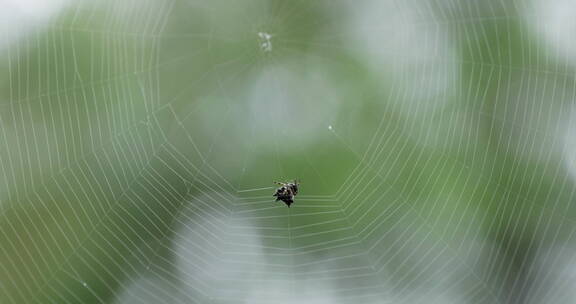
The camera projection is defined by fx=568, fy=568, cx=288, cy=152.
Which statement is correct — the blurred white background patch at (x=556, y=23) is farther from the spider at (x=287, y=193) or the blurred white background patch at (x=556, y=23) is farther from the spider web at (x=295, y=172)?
the spider at (x=287, y=193)

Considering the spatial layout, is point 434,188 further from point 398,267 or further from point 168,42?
point 168,42

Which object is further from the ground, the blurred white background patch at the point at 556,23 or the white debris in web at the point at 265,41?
the white debris in web at the point at 265,41

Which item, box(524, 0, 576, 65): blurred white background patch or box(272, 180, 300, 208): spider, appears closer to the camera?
box(272, 180, 300, 208): spider

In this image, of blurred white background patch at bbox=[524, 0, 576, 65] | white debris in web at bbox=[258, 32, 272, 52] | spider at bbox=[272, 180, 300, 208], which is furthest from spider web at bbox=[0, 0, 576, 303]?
white debris in web at bbox=[258, 32, 272, 52]

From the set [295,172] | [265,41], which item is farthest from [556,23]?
[265,41]

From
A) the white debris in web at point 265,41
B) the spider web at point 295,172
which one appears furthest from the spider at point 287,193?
the white debris in web at point 265,41

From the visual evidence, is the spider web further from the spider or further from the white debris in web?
the white debris in web

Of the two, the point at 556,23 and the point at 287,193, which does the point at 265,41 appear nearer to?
the point at 287,193
